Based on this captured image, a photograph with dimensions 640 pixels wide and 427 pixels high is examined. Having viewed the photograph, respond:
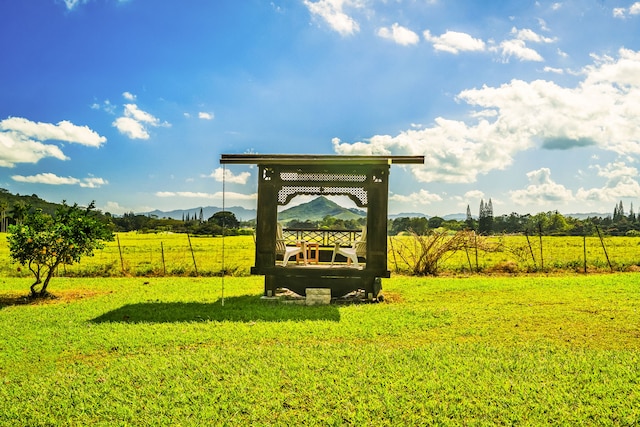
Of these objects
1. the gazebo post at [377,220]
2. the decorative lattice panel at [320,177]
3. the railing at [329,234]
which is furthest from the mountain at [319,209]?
the decorative lattice panel at [320,177]

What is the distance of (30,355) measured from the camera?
6391 mm

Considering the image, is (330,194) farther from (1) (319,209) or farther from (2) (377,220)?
(1) (319,209)

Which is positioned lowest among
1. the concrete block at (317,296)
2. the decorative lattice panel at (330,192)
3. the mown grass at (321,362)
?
the mown grass at (321,362)

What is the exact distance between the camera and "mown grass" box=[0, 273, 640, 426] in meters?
4.50

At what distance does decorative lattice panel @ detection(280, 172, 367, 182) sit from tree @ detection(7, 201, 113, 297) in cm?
504

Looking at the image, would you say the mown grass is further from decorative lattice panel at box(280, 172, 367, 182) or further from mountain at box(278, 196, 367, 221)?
decorative lattice panel at box(280, 172, 367, 182)

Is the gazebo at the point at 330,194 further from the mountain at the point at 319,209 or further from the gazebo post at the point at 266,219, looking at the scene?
the mountain at the point at 319,209

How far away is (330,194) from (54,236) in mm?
6833

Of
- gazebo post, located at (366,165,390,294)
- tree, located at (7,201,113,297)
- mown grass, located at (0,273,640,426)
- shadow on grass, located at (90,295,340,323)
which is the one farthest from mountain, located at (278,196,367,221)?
tree, located at (7,201,113,297)

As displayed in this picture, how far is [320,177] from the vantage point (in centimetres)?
1045

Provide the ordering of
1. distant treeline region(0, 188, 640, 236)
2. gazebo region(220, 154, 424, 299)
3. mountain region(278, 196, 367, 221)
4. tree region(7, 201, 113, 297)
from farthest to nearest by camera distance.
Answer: distant treeline region(0, 188, 640, 236) < mountain region(278, 196, 367, 221) < tree region(7, 201, 113, 297) < gazebo region(220, 154, 424, 299)

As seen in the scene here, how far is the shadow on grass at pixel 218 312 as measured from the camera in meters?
8.54

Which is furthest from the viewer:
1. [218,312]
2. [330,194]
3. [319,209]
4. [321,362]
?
[319,209]

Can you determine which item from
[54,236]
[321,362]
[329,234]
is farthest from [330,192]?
[54,236]
